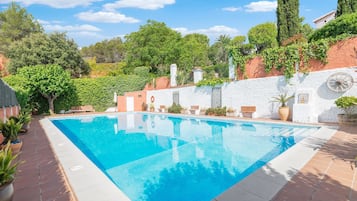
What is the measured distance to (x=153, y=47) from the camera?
27094 mm

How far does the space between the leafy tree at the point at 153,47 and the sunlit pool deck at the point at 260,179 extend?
67.0 feet

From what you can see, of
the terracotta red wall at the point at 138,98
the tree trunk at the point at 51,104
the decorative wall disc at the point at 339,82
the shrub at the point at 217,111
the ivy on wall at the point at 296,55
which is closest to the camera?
the decorative wall disc at the point at 339,82

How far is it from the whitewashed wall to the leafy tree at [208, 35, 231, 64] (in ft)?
82.2

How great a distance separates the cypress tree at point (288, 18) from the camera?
14859mm

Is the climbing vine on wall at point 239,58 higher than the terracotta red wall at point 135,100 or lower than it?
higher

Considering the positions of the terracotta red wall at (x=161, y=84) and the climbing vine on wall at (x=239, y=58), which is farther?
the terracotta red wall at (x=161, y=84)

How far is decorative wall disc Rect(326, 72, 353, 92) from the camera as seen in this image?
9261mm

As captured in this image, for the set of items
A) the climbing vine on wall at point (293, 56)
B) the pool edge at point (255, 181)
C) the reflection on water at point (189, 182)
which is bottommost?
the reflection on water at point (189, 182)

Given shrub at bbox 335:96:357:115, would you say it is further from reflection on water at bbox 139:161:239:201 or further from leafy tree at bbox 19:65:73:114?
leafy tree at bbox 19:65:73:114

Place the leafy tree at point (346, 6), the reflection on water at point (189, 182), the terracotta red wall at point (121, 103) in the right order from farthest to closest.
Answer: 1. the terracotta red wall at point (121, 103)
2. the leafy tree at point (346, 6)
3. the reflection on water at point (189, 182)

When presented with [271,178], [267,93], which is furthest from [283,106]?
[271,178]

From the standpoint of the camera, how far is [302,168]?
3986 mm

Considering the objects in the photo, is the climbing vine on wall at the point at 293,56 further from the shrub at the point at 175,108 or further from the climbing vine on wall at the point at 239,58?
the shrub at the point at 175,108

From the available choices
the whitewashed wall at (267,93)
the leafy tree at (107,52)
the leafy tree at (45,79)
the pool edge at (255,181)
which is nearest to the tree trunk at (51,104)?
the leafy tree at (45,79)
